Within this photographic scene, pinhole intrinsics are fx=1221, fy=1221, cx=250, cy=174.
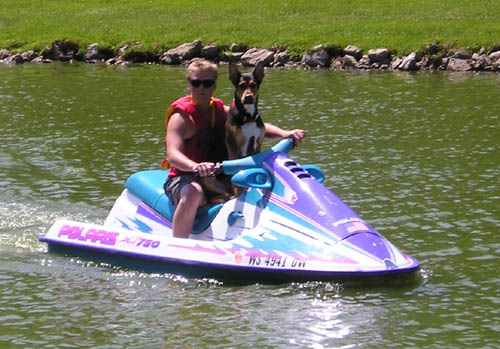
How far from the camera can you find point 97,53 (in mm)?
36656

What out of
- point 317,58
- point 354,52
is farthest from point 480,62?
point 317,58

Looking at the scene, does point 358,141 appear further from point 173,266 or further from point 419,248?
point 173,266

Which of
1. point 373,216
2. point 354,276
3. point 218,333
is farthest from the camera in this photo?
point 373,216

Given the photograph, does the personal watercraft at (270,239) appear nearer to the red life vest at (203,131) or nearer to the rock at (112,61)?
the red life vest at (203,131)

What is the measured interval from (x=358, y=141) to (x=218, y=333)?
33.1 ft

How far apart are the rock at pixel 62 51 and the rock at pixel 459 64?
12.1 metres

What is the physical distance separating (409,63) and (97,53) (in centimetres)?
1048

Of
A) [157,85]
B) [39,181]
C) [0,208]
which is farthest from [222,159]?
[157,85]

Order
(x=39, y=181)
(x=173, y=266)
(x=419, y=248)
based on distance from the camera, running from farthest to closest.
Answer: (x=39, y=181)
(x=419, y=248)
(x=173, y=266)

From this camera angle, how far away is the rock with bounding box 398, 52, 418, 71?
30672 millimetres

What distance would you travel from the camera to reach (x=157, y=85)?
29.2m

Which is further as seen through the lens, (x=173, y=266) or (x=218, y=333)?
(x=173, y=266)

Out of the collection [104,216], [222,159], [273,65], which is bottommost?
[273,65]

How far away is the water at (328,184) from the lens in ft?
31.5
